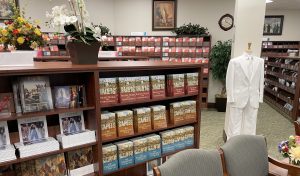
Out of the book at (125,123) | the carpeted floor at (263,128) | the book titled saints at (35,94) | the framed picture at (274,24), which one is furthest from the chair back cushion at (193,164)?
the framed picture at (274,24)

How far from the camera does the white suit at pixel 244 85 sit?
3447 mm

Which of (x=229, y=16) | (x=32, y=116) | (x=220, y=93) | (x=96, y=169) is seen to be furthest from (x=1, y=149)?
(x=229, y=16)

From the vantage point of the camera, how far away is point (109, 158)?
2.06 metres

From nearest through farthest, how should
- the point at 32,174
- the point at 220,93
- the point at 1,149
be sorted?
1. the point at 1,149
2. the point at 32,174
3. the point at 220,93

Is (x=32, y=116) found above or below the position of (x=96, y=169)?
above

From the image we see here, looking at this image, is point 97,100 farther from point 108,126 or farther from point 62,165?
point 62,165

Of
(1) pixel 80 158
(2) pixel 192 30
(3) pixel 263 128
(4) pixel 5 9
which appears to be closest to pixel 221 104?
(3) pixel 263 128

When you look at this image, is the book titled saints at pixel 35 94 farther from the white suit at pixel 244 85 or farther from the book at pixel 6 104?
the white suit at pixel 244 85

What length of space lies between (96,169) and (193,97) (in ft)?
4.19

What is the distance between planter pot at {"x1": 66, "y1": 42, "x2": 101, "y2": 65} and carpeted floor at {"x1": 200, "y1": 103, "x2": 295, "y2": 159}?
8.53 feet

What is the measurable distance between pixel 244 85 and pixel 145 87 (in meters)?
1.96

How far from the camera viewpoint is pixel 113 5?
6617 millimetres

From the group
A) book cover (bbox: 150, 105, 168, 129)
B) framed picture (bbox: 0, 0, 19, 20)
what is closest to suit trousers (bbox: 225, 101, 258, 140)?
book cover (bbox: 150, 105, 168, 129)

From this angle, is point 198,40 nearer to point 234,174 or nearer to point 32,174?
point 234,174
